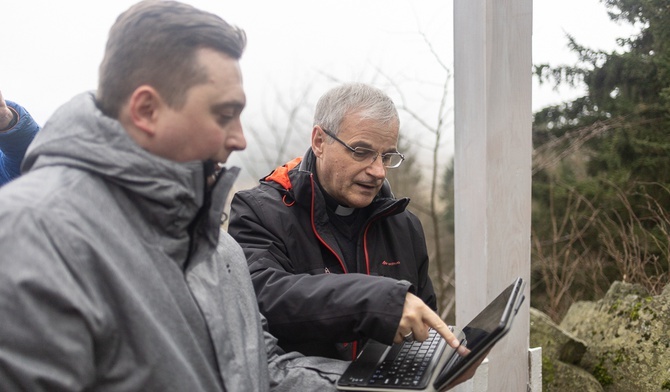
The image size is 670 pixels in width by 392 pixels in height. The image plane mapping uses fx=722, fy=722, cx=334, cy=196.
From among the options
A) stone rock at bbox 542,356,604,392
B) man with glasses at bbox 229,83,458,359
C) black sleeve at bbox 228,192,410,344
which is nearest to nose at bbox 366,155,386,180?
man with glasses at bbox 229,83,458,359

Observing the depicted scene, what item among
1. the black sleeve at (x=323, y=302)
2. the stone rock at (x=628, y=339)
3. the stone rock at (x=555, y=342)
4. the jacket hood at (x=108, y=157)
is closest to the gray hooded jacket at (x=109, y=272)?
the jacket hood at (x=108, y=157)

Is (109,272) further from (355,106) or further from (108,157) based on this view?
(355,106)

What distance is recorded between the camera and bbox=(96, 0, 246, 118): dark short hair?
4.05 ft

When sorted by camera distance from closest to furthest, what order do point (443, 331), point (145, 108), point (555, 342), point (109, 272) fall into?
point (109, 272) → point (145, 108) → point (443, 331) → point (555, 342)

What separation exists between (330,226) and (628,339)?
180cm

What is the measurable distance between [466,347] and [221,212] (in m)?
0.63

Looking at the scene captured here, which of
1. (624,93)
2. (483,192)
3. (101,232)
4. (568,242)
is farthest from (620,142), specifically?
(101,232)

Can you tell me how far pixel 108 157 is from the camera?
1200 millimetres

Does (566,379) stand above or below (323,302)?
below

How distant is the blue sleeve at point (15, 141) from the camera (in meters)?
2.55

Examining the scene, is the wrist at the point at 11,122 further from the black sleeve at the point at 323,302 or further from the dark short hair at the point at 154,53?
the dark short hair at the point at 154,53

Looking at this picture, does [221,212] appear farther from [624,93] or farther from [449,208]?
[449,208]

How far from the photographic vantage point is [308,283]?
5.91ft

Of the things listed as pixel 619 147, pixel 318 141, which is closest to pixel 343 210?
pixel 318 141
